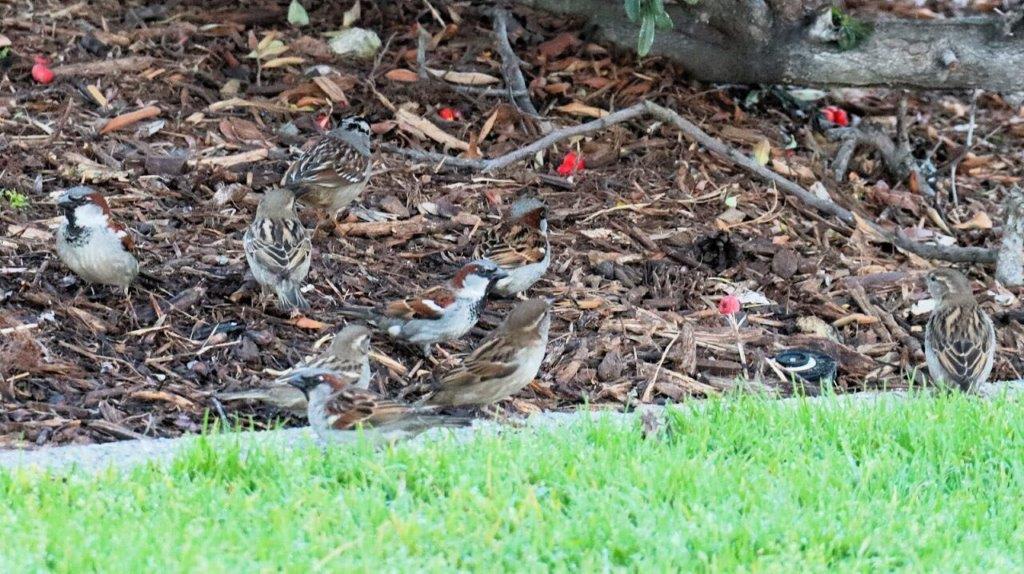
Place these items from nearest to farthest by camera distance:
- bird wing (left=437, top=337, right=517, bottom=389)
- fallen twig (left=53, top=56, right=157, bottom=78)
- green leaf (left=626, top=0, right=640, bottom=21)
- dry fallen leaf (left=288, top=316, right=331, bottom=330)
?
1. bird wing (left=437, top=337, right=517, bottom=389)
2. dry fallen leaf (left=288, top=316, right=331, bottom=330)
3. green leaf (left=626, top=0, right=640, bottom=21)
4. fallen twig (left=53, top=56, right=157, bottom=78)

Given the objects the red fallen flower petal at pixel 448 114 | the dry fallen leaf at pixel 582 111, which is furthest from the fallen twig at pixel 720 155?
the red fallen flower petal at pixel 448 114

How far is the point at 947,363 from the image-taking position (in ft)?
28.7

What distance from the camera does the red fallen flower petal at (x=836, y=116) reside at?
527 inches

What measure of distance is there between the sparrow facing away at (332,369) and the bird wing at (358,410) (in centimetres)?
23

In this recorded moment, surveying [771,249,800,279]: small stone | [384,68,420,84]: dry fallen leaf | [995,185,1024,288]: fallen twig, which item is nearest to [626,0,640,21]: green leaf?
[771,249,800,279]: small stone

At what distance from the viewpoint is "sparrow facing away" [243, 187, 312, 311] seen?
8.98 meters

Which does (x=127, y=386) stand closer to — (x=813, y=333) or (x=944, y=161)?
(x=813, y=333)

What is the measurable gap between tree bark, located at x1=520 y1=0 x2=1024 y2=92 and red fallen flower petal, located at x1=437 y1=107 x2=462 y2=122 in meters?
2.00

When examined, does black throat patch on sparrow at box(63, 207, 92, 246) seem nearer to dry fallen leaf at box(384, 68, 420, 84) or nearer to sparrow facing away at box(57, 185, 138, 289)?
sparrow facing away at box(57, 185, 138, 289)

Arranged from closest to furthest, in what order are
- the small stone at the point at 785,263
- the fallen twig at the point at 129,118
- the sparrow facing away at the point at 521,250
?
the sparrow facing away at the point at 521,250 < the small stone at the point at 785,263 < the fallen twig at the point at 129,118

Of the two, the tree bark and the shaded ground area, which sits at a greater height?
the tree bark

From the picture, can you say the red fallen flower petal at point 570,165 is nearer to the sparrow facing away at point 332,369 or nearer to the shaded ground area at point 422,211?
the shaded ground area at point 422,211

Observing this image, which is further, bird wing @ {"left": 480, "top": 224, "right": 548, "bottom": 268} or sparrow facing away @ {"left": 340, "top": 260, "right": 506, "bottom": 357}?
bird wing @ {"left": 480, "top": 224, "right": 548, "bottom": 268}

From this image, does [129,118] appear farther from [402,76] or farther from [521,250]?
[521,250]
